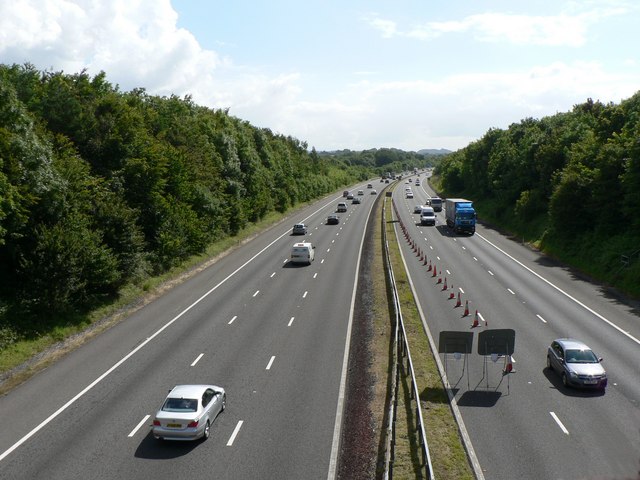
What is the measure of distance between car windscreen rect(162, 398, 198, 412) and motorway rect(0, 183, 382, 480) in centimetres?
116

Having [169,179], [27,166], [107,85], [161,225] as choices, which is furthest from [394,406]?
[107,85]

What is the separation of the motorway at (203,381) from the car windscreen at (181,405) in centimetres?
116

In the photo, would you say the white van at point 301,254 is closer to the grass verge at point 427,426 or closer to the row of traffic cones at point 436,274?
the row of traffic cones at point 436,274

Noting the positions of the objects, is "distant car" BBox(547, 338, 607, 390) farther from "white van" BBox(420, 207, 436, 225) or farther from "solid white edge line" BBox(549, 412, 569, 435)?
"white van" BBox(420, 207, 436, 225)

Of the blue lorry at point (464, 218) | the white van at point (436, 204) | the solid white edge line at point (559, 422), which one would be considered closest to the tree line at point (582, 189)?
the blue lorry at point (464, 218)

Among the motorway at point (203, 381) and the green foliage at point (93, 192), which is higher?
the green foliage at point (93, 192)

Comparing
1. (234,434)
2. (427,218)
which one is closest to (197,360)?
(234,434)

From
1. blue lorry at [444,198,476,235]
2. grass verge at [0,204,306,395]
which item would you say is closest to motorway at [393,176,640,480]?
blue lorry at [444,198,476,235]

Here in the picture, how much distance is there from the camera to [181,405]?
18.3 metres

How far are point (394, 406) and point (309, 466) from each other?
370 centimetres

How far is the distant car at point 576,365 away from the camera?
2114 centimetres

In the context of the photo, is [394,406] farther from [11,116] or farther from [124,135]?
[124,135]

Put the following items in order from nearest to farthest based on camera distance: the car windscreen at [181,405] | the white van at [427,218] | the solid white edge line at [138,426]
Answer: the car windscreen at [181,405], the solid white edge line at [138,426], the white van at [427,218]

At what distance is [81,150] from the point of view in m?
40.2
